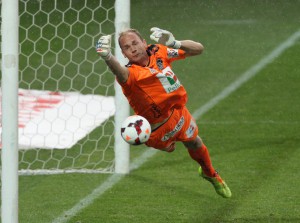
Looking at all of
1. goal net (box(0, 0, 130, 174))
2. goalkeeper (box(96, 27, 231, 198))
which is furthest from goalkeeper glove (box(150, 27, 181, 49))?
goal net (box(0, 0, 130, 174))

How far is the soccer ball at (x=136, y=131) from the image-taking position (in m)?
6.92

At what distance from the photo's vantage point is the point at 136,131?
693cm

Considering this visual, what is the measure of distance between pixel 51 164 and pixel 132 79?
253 centimetres

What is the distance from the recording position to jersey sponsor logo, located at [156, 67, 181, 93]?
7.43m

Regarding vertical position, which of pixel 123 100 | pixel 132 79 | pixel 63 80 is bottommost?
pixel 63 80

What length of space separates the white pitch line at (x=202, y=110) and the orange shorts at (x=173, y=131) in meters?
0.92

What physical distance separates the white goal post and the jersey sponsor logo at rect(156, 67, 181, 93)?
1059mm

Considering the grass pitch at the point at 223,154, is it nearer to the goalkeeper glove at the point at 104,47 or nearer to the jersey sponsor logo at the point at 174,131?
the jersey sponsor logo at the point at 174,131

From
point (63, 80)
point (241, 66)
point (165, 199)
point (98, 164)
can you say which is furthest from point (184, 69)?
point (165, 199)

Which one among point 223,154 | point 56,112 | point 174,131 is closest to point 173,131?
point 174,131

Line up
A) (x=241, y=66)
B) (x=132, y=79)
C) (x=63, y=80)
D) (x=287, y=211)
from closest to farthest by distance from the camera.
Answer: (x=132, y=79), (x=287, y=211), (x=63, y=80), (x=241, y=66)

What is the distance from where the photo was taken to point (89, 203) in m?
8.34

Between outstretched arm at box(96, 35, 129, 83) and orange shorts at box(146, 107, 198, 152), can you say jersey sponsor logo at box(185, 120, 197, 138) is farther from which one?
outstretched arm at box(96, 35, 129, 83)

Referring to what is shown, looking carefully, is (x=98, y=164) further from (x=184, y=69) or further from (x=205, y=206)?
(x=184, y=69)
